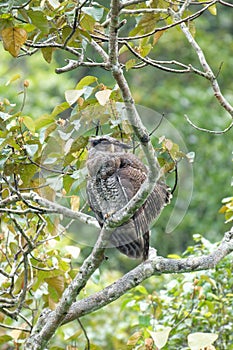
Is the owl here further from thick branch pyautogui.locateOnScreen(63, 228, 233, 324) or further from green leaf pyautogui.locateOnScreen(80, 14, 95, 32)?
green leaf pyautogui.locateOnScreen(80, 14, 95, 32)

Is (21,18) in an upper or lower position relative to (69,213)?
upper

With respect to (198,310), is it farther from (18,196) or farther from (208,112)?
(208,112)

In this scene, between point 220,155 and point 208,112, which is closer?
point 220,155

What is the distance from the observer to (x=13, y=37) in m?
2.54

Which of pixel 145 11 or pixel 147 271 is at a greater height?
pixel 145 11

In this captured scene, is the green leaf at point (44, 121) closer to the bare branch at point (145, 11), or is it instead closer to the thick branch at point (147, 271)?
the bare branch at point (145, 11)

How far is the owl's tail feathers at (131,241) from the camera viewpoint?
299cm

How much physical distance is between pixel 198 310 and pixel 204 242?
32cm

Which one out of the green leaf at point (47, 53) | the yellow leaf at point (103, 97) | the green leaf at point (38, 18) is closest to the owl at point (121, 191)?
the green leaf at point (47, 53)

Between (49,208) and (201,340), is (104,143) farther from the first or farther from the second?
(201,340)

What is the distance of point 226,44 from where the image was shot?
11477 millimetres

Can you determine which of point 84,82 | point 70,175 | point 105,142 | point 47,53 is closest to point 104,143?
point 105,142

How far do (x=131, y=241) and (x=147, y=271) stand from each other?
36 centimetres

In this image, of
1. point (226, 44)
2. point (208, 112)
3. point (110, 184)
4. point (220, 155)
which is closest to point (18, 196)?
point (110, 184)
